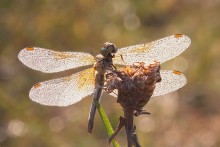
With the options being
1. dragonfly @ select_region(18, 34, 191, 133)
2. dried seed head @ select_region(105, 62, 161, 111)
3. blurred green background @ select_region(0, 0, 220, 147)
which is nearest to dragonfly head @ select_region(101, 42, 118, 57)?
dragonfly @ select_region(18, 34, 191, 133)

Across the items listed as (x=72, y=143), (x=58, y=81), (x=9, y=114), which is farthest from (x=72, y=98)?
(x=9, y=114)

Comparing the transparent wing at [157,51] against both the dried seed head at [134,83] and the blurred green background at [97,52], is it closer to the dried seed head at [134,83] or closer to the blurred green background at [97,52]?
the dried seed head at [134,83]

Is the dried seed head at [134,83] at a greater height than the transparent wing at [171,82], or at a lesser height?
greater

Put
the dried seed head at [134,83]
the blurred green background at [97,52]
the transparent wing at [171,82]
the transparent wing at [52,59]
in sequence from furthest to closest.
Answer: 1. the blurred green background at [97,52]
2. the transparent wing at [52,59]
3. the transparent wing at [171,82]
4. the dried seed head at [134,83]

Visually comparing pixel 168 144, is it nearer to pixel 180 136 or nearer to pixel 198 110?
pixel 180 136

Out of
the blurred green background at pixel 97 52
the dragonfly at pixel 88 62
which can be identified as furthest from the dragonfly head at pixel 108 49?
the blurred green background at pixel 97 52

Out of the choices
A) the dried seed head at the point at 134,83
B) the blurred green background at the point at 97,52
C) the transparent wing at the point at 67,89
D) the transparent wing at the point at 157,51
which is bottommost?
the blurred green background at the point at 97,52
